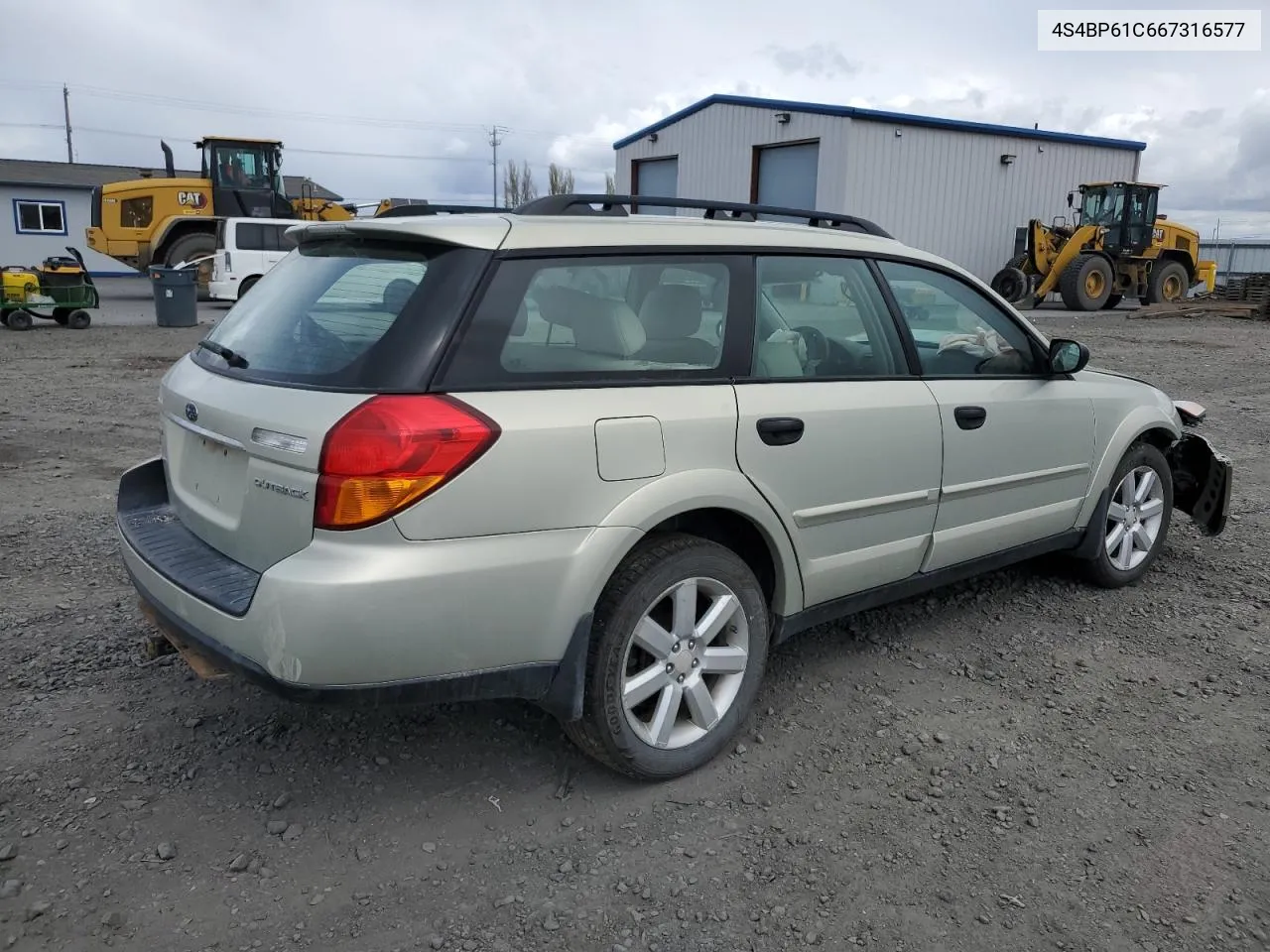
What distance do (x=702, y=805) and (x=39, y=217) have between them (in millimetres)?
41737

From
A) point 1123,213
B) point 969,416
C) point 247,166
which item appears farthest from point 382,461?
point 1123,213

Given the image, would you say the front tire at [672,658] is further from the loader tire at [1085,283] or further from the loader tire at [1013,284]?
the loader tire at [1085,283]

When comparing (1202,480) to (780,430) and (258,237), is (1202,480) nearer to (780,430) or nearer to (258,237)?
(780,430)

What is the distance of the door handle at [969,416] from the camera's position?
11.9 ft

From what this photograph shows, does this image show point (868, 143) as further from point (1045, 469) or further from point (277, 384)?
point (277, 384)

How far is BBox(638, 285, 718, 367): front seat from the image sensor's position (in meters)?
2.97

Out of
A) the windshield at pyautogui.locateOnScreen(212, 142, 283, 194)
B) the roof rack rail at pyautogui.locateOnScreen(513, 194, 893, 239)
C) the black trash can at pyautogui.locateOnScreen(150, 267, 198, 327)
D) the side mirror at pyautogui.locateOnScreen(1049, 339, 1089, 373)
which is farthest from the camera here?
the windshield at pyautogui.locateOnScreen(212, 142, 283, 194)

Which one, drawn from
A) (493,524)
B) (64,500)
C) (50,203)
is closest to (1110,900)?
(493,524)

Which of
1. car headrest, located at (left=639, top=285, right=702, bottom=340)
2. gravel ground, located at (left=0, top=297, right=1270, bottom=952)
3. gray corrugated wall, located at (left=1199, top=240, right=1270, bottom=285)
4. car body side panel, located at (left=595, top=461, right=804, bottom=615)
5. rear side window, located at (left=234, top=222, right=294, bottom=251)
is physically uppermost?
gray corrugated wall, located at (left=1199, top=240, right=1270, bottom=285)

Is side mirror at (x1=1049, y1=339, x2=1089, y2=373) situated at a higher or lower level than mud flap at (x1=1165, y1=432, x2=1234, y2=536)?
higher

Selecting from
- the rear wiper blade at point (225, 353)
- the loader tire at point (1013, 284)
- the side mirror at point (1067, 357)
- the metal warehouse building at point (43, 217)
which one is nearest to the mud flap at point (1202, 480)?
the side mirror at point (1067, 357)

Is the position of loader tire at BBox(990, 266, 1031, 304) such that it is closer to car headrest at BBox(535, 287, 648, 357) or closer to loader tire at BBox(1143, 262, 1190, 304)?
loader tire at BBox(1143, 262, 1190, 304)

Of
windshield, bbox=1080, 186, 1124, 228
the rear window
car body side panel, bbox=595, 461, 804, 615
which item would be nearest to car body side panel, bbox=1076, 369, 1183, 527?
car body side panel, bbox=595, 461, 804, 615

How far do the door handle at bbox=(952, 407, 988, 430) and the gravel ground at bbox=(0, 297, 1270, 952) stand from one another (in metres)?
0.93
